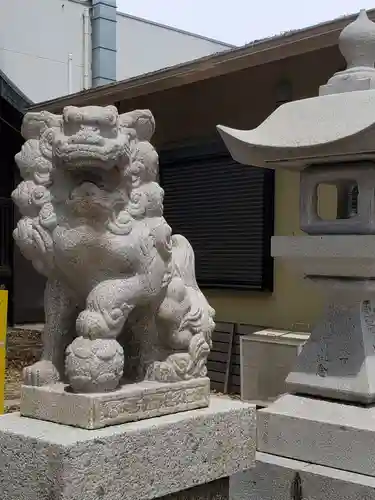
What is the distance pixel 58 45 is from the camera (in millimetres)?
11297

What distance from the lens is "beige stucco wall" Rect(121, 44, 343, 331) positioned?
20.1ft

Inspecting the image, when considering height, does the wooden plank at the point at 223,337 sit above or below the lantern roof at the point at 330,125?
below

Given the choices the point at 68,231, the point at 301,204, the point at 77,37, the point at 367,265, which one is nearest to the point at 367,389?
the point at 367,265

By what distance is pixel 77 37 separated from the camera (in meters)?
11.6

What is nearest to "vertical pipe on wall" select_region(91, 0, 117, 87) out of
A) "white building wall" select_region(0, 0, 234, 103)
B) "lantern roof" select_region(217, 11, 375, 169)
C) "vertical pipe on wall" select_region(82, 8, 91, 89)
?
"vertical pipe on wall" select_region(82, 8, 91, 89)

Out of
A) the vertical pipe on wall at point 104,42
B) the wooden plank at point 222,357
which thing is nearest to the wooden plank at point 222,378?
the wooden plank at point 222,357

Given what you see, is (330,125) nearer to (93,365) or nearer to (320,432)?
(320,432)

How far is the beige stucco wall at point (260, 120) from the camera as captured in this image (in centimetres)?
612

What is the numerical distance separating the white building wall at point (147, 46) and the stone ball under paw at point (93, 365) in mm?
9968

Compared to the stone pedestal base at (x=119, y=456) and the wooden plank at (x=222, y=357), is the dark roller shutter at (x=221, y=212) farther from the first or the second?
the stone pedestal base at (x=119, y=456)

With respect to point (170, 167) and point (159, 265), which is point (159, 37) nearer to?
point (170, 167)

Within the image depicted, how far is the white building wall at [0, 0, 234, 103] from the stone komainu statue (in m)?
8.95

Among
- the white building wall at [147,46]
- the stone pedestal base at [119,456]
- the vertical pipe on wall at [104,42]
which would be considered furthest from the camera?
the white building wall at [147,46]

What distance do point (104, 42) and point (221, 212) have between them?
5.54 m
